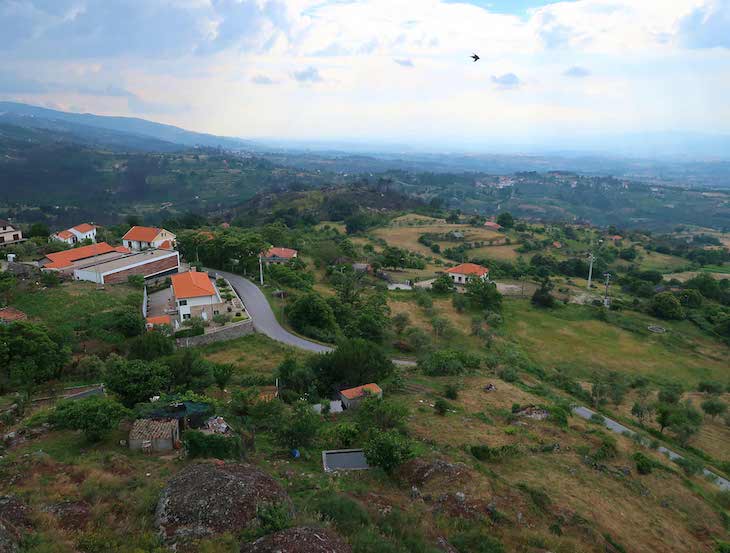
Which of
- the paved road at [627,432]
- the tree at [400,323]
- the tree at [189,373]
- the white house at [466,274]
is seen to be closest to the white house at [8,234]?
the tree at [189,373]

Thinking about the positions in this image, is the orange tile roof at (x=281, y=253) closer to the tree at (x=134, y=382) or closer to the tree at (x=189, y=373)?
the tree at (x=189, y=373)

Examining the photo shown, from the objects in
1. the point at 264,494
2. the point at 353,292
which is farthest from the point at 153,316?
the point at 264,494

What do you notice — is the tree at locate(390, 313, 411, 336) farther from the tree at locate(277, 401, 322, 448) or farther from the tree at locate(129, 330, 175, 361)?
the tree at locate(277, 401, 322, 448)

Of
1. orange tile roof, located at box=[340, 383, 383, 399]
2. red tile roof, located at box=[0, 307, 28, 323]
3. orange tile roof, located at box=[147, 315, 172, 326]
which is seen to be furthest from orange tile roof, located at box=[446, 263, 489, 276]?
red tile roof, located at box=[0, 307, 28, 323]

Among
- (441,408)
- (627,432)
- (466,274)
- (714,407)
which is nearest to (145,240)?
(466,274)

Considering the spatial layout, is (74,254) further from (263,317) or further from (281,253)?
(281,253)
